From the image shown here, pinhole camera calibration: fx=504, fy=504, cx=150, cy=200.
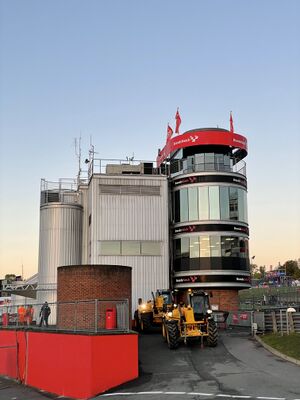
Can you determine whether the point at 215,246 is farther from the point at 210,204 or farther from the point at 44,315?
the point at 44,315

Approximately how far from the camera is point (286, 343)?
24.4 m

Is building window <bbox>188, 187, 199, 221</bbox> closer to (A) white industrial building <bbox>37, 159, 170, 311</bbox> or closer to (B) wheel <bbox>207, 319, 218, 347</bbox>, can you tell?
(A) white industrial building <bbox>37, 159, 170, 311</bbox>

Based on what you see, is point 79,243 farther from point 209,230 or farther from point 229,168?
point 229,168

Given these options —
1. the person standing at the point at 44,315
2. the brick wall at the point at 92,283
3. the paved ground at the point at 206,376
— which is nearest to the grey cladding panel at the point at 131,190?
the brick wall at the point at 92,283

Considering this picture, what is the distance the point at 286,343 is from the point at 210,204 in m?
17.7

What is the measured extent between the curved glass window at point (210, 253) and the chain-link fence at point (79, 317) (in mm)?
16653

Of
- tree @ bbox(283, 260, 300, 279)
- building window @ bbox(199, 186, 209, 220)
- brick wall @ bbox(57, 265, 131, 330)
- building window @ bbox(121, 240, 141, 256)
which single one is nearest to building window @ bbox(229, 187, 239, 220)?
building window @ bbox(199, 186, 209, 220)

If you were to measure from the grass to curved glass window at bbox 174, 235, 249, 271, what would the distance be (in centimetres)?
1247

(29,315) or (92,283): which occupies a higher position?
(92,283)

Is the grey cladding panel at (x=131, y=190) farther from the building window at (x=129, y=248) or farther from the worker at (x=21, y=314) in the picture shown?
the worker at (x=21, y=314)

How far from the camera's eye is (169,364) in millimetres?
21359

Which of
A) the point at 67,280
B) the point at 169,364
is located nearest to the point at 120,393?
the point at 169,364

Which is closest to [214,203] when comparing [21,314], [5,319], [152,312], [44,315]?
[152,312]

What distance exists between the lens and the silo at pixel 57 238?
4069 centimetres
